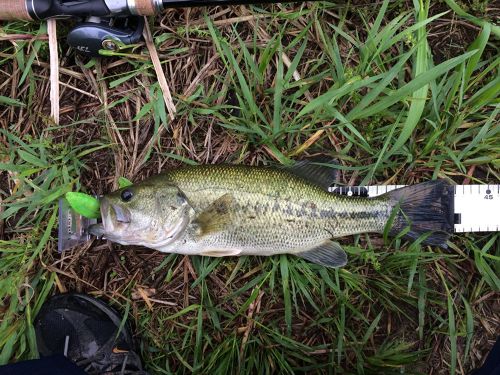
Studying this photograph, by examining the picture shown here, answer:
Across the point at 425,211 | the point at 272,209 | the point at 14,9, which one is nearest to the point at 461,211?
the point at 425,211

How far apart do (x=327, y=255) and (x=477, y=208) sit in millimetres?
1262

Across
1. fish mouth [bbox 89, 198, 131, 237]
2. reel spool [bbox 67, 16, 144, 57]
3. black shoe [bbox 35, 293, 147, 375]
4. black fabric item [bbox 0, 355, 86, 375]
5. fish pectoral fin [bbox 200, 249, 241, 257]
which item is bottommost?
black fabric item [bbox 0, 355, 86, 375]

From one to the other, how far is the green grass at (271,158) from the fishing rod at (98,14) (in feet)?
0.70

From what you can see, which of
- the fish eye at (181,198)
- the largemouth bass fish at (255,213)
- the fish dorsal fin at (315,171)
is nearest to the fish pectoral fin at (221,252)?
the largemouth bass fish at (255,213)

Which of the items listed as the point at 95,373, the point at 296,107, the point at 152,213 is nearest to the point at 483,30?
the point at 296,107

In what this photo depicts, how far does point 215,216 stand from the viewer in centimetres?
297

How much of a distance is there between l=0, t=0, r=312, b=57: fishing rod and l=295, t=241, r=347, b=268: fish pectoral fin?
189 centimetres

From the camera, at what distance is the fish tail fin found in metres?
3.13

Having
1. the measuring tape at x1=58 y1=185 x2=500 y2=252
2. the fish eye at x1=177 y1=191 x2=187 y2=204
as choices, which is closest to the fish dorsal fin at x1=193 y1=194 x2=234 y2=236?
the fish eye at x1=177 y1=191 x2=187 y2=204

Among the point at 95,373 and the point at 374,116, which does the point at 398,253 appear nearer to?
the point at 374,116

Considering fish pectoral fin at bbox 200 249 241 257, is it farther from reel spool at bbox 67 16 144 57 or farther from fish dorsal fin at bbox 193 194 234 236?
reel spool at bbox 67 16 144 57

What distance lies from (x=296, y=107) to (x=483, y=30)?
58.9 inches

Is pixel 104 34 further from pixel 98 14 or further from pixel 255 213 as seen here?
pixel 255 213

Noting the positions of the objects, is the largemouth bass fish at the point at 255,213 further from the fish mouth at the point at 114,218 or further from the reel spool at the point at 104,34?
the reel spool at the point at 104,34
